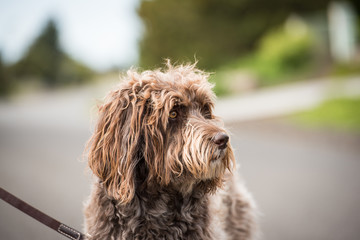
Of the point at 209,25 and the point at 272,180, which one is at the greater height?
the point at 209,25

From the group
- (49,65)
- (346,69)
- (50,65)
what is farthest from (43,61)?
(346,69)

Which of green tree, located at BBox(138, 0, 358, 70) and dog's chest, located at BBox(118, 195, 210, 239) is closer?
dog's chest, located at BBox(118, 195, 210, 239)

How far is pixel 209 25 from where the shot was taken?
1029 inches

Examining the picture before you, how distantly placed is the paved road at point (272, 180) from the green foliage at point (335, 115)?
696 millimetres

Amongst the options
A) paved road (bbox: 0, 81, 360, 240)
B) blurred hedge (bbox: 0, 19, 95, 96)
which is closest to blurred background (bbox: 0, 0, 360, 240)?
paved road (bbox: 0, 81, 360, 240)

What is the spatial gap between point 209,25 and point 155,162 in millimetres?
24621

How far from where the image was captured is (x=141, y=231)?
271 cm

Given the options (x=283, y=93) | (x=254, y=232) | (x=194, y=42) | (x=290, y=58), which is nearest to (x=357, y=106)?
(x=283, y=93)

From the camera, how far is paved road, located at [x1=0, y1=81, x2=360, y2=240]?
198 inches

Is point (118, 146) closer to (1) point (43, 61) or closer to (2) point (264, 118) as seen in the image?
(2) point (264, 118)

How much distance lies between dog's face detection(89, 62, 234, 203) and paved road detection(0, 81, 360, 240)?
56cm

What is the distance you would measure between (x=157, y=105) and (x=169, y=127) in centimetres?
21

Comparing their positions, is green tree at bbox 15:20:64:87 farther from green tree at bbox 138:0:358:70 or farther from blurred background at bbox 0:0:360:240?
green tree at bbox 138:0:358:70

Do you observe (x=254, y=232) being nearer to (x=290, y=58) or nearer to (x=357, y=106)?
(x=357, y=106)
